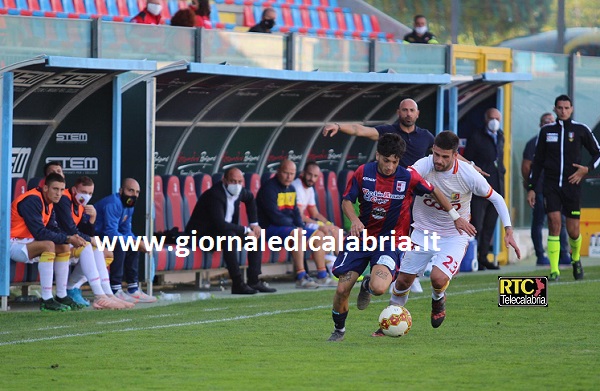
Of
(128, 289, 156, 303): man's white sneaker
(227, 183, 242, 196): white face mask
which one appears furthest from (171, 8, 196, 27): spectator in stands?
(128, 289, 156, 303): man's white sneaker

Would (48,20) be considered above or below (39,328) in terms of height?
above

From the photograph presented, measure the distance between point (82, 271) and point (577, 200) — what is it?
557 centimetres

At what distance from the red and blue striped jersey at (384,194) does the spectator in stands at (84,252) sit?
3.72 m

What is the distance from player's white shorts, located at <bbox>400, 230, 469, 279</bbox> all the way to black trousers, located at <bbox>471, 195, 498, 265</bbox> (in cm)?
661

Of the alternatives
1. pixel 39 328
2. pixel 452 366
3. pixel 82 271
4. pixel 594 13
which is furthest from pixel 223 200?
pixel 594 13

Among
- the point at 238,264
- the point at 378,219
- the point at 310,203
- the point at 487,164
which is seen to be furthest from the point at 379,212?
the point at 487,164

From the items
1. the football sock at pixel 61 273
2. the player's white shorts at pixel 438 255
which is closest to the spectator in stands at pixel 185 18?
the football sock at pixel 61 273

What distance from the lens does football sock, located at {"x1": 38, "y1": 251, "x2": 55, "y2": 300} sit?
12352mm

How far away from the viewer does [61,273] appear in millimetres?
12500

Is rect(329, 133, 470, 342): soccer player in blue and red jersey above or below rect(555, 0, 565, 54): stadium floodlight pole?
below

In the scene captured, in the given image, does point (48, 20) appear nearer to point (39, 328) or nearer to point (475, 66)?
point (39, 328)

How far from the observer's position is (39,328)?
11.1 m

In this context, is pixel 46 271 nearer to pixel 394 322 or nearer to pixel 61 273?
pixel 61 273

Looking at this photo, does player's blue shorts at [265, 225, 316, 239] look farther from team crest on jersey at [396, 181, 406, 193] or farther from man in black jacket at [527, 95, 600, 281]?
team crest on jersey at [396, 181, 406, 193]
